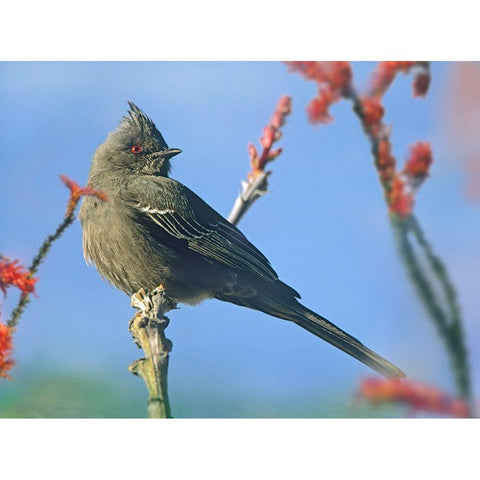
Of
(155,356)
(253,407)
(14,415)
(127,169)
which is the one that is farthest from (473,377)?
(14,415)

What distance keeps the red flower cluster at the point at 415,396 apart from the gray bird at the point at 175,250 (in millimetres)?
85

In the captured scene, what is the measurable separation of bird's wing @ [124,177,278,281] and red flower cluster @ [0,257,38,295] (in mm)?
764

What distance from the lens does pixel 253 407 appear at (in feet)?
15.8

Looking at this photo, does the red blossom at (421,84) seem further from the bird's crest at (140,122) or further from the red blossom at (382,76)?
the bird's crest at (140,122)

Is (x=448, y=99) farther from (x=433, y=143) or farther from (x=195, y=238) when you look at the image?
(x=195, y=238)

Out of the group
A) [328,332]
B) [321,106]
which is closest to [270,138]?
[321,106]

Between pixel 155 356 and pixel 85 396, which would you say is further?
pixel 85 396

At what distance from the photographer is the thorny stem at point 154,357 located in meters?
3.83

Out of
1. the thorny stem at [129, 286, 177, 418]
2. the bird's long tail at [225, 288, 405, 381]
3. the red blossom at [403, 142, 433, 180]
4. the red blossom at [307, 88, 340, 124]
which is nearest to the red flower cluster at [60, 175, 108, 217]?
the thorny stem at [129, 286, 177, 418]

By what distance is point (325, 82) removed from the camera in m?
5.03

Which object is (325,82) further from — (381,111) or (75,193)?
(75,193)

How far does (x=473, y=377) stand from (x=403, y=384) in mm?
436

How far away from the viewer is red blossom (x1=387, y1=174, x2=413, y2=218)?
16.3 ft

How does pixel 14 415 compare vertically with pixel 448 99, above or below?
below
